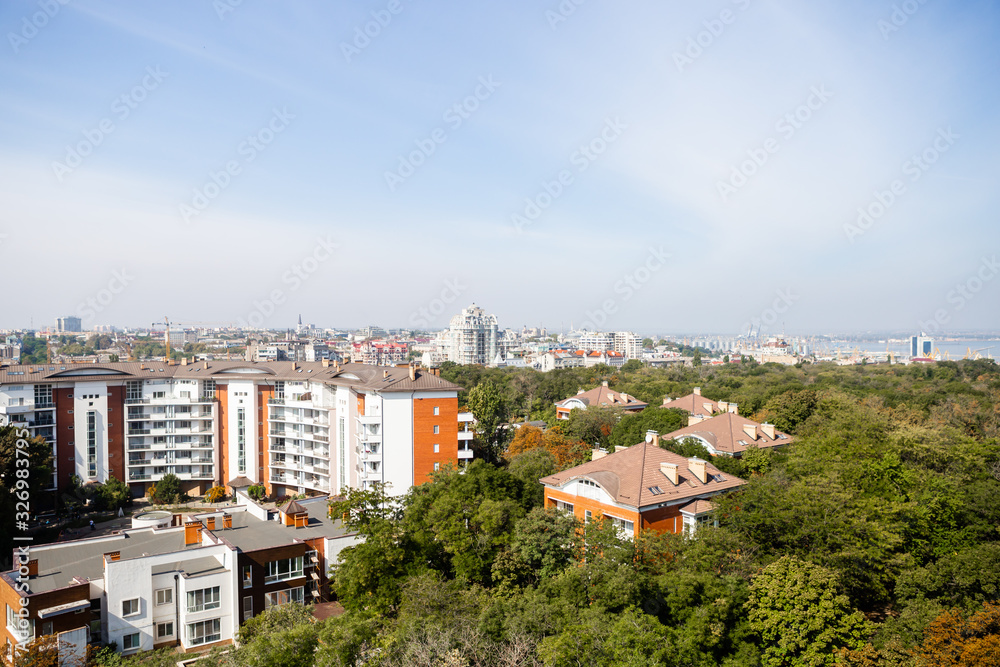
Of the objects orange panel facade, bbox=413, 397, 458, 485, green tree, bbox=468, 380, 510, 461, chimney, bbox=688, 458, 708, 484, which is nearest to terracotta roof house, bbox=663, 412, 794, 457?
chimney, bbox=688, 458, 708, 484

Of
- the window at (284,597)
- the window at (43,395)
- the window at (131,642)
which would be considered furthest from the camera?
the window at (43,395)

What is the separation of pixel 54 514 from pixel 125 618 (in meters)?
17.7

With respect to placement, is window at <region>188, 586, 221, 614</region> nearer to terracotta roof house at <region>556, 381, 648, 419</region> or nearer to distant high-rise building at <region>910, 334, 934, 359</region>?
terracotta roof house at <region>556, 381, 648, 419</region>

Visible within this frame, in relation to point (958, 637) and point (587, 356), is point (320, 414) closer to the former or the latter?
point (958, 637)

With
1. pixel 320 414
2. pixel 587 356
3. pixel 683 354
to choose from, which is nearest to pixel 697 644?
pixel 320 414

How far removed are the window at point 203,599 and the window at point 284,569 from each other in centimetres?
150

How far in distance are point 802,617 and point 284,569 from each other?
1540cm

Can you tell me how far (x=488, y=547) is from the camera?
1877cm

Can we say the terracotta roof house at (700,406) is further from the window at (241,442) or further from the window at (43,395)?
the window at (43,395)

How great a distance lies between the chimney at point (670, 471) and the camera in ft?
66.5

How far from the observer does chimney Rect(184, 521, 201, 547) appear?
19906 mm

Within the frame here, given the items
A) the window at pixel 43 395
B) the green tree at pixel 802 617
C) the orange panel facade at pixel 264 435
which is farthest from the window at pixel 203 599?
the window at pixel 43 395

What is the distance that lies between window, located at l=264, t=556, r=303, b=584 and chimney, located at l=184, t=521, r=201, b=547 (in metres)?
2.64

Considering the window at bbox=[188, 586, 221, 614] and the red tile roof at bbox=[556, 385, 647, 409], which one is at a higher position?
the red tile roof at bbox=[556, 385, 647, 409]
